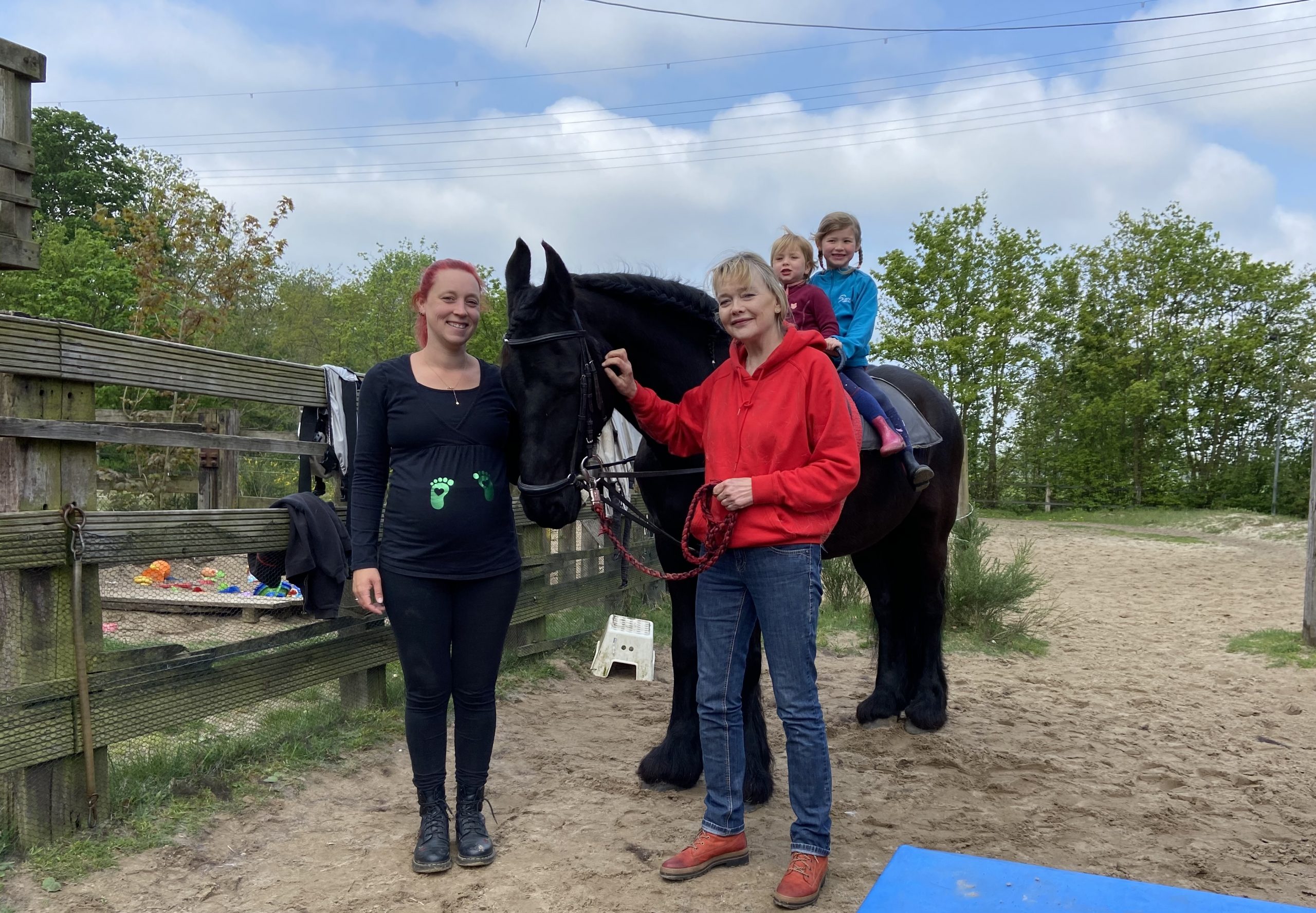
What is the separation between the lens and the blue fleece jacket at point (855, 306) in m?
4.03

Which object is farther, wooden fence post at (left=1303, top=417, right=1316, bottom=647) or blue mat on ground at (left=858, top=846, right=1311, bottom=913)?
wooden fence post at (left=1303, top=417, right=1316, bottom=647)

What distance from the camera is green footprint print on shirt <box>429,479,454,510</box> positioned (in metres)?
2.74

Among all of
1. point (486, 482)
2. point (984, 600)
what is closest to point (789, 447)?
point (486, 482)

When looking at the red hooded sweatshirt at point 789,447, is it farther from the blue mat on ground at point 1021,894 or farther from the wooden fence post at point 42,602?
the wooden fence post at point 42,602

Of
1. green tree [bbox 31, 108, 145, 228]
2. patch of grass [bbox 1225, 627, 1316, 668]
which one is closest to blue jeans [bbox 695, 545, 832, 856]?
patch of grass [bbox 1225, 627, 1316, 668]

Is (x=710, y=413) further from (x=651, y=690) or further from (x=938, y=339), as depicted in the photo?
(x=938, y=339)

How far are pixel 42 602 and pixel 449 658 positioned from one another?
51.7 inches

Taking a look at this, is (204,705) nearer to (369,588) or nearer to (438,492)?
(369,588)

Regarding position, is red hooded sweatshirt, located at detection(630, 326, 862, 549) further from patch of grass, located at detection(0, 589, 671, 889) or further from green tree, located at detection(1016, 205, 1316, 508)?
green tree, located at detection(1016, 205, 1316, 508)

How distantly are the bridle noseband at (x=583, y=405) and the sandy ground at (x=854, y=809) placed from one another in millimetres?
1278

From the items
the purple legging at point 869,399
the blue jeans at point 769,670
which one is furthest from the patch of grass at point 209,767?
the purple legging at point 869,399

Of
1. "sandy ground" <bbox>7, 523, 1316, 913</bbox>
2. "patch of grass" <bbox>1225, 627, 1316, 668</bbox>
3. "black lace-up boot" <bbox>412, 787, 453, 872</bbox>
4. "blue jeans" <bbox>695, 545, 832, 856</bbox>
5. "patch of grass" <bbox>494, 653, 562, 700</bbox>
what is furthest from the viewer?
"patch of grass" <bbox>1225, 627, 1316, 668</bbox>

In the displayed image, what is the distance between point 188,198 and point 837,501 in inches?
712

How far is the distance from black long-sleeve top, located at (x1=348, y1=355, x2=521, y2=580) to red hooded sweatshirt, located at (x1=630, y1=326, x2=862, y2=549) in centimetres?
69
